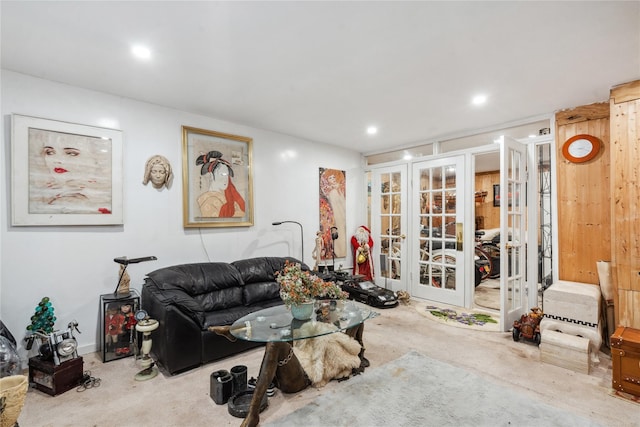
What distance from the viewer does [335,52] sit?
2330mm

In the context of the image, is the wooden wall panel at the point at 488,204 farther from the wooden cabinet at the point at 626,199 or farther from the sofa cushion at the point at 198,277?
the sofa cushion at the point at 198,277

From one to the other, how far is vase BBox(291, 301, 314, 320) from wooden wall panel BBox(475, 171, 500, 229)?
23.0 ft

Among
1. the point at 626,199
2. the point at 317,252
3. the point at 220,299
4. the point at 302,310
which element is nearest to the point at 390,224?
the point at 317,252

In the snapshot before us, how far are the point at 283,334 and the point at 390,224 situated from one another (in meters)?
3.67

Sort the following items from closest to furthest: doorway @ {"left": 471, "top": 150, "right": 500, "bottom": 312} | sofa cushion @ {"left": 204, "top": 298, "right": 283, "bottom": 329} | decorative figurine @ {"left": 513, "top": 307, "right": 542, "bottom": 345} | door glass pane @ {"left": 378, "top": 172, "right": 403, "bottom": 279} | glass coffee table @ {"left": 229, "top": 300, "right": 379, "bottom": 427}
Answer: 1. glass coffee table @ {"left": 229, "top": 300, "right": 379, "bottom": 427}
2. sofa cushion @ {"left": 204, "top": 298, "right": 283, "bottom": 329}
3. decorative figurine @ {"left": 513, "top": 307, "right": 542, "bottom": 345}
4. doorway @ {"left": 471, "top": 150, "right": 500, "bottom": 312}
5. door glass pane @ {"left": 378, "top": 172, "right": 403, "bottom": 279}

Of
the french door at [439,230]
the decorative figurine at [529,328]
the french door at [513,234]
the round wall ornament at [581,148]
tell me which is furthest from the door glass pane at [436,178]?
the decorative figurine at [529,328]

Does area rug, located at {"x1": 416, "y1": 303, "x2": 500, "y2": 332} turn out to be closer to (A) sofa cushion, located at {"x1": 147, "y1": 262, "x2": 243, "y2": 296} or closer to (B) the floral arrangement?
(B) the floral arrangement

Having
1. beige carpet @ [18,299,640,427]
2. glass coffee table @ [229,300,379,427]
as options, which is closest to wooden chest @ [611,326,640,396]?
beige carpet @ [18,299,640,427]

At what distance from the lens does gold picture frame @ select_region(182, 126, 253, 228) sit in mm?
3623

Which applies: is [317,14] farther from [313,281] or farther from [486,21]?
[313,281]

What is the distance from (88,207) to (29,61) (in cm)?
129

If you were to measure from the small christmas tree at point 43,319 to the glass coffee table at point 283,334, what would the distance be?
1.64m

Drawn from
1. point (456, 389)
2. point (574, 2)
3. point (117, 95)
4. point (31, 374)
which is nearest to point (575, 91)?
point (574, 2)

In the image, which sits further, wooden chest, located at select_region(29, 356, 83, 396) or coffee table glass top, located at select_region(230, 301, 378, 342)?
wooden chest, located at select_region(29, 356, 83, 396)
